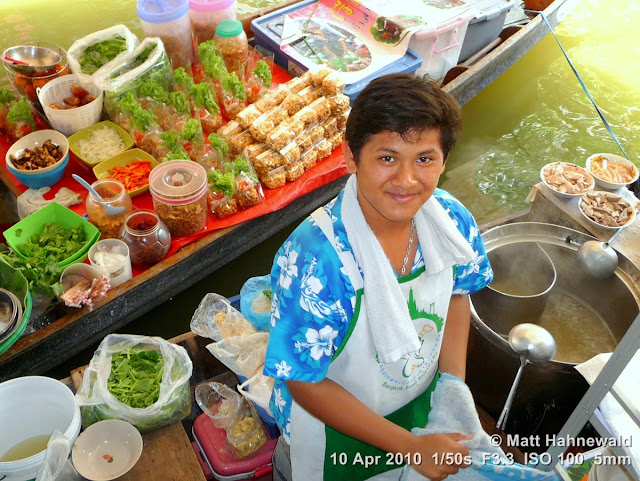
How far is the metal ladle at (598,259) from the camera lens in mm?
2625

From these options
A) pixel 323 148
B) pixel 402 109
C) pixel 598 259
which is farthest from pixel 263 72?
pixel 402 109

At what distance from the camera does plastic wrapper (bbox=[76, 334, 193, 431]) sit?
7.13ft

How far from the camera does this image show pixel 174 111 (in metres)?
3.65

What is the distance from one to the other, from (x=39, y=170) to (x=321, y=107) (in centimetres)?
170

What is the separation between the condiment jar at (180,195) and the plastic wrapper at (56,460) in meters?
1.42

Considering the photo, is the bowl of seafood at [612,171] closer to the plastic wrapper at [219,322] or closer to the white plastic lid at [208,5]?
the plastic wrapper at [219,322]

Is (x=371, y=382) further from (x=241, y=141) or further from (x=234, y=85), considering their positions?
(x=234, y=85)

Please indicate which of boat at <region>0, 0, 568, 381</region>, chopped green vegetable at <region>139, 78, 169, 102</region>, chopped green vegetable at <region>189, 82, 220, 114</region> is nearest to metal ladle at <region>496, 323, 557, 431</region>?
boat at <region>0, 0, 568, 381</region>

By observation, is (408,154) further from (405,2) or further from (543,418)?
(405,2)

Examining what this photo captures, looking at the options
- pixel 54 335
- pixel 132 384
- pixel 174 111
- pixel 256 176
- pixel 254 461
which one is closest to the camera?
pixel 132 384

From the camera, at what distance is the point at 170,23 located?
3.89 m

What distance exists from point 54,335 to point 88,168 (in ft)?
3.83

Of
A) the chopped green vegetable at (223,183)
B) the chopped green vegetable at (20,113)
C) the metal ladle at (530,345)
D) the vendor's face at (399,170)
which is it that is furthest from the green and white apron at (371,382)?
the chopped green vegetable at (20,113)

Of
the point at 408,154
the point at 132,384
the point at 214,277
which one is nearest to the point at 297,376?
the point at 408,154
